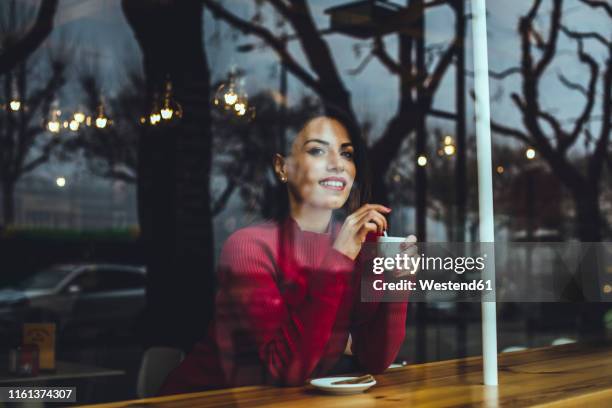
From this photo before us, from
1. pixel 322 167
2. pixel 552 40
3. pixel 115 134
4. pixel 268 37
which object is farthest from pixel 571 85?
pixel 115 134

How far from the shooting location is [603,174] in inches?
189

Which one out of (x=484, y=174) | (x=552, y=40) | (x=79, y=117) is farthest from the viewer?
(x=552, y=40)

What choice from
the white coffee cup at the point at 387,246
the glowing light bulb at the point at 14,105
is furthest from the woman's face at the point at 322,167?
the glowing light bulb at the point at 14,105

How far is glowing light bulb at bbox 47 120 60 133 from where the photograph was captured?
3395 mm

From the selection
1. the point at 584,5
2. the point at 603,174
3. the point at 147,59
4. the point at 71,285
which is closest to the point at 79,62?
the point at 147,59

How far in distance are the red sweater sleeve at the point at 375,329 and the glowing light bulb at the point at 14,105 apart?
63.7 inches

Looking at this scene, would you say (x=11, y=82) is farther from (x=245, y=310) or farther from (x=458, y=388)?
(x=458, y=388)

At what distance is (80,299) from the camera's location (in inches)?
134

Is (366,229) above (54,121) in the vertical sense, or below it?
below

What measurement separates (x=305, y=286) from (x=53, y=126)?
1355 millimetres

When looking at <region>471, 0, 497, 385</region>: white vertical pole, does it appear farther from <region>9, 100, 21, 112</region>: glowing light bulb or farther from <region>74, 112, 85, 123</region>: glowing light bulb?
<region>9, 100, 21, 112</region>: glowing light bulb

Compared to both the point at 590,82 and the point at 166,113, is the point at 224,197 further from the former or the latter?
the point at 590,82

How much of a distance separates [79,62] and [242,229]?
1098 millimetres

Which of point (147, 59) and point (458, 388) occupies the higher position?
point (147, 59)
